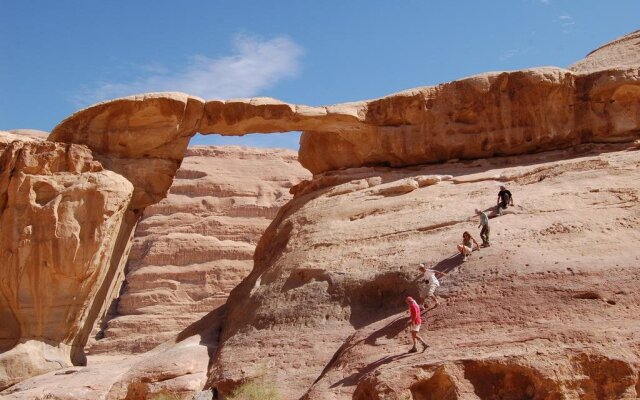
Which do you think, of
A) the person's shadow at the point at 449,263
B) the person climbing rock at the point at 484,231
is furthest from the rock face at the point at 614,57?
the person's shadow at the point at 449,263

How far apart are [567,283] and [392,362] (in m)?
3.17

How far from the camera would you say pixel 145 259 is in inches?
1631

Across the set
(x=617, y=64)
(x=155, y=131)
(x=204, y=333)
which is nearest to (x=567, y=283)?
(x=204, y=333)

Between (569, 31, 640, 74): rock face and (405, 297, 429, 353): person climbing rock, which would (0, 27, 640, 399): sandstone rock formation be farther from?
(405, 297, 429, 353): person climbing rock

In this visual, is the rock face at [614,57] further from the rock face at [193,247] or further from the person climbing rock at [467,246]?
the rock face at [193,247]

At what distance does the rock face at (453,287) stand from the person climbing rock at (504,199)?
22 centimetres

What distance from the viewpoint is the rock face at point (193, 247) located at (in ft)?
125

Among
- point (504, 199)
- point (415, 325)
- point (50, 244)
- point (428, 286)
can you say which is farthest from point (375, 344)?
point (50, 244)

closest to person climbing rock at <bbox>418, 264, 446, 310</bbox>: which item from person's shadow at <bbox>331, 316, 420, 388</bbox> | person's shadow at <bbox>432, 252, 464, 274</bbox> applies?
person's shadow at <bbox>432, 252, 464, 274</bbox>

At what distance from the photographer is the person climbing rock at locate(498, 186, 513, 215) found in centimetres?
1670

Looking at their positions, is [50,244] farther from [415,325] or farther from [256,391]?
[415,325]

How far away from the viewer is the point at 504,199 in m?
16.7

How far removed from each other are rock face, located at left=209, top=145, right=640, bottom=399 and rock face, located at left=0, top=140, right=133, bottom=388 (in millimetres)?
3708

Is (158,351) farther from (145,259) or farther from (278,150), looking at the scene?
(278,150)
